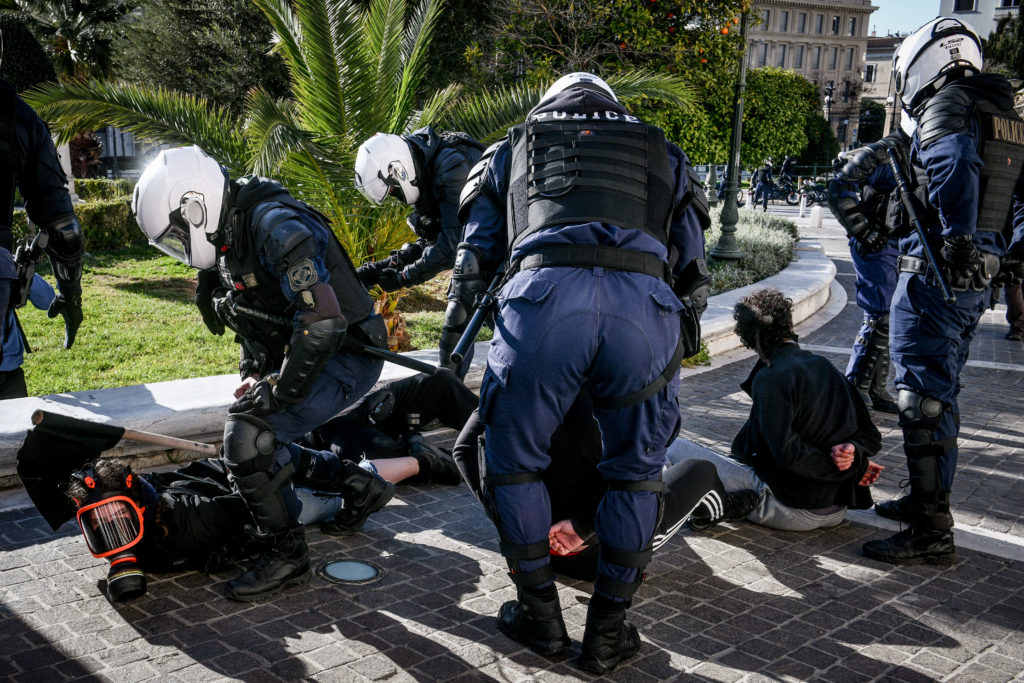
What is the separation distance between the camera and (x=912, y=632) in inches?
133

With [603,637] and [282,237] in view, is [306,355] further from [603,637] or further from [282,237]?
[603,637]

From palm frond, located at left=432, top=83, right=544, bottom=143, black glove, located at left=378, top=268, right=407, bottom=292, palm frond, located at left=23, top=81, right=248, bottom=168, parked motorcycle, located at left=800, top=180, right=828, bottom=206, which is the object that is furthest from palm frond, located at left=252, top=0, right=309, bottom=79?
parked motorcycle, located at left=800, top=180, right=828, bottom=206

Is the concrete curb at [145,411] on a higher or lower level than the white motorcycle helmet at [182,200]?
lower

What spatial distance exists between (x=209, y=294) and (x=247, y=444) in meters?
1.01

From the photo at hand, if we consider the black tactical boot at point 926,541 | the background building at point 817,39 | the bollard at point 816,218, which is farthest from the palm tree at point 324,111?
the background building at point 817,39

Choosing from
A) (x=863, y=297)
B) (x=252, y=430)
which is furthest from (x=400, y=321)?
(x=252, y=430)

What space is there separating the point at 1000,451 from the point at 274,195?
494 cm

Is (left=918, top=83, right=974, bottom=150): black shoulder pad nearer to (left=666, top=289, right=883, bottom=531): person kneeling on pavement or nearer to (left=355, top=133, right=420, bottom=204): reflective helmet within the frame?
(left=666, top=289, right=883, bottom=531): person kneeling on pavement

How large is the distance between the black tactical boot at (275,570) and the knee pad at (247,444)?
0.34 meters

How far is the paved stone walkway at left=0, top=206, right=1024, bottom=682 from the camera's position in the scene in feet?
10.1

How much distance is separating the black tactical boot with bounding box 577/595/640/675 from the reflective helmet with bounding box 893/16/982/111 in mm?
2917

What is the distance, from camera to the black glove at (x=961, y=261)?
3912 mm

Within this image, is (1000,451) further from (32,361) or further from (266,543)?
(32,361)

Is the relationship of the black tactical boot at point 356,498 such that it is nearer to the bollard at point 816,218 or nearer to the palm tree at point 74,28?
the bollard at point 816,218
